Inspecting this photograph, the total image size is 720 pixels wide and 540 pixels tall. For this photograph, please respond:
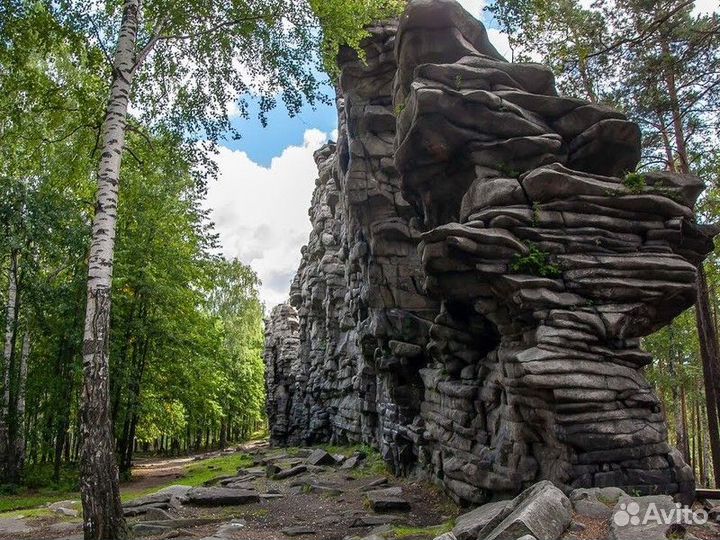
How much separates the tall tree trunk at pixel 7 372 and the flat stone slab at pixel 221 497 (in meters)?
11.1

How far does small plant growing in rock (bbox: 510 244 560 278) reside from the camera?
9500 mm

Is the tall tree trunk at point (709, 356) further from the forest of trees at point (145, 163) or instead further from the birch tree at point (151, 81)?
the birch tree at point (151, 81)

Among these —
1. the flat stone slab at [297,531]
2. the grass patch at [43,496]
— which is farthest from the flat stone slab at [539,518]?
the grass patch at [43,496]

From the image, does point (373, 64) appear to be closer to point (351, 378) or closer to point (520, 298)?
point (520, 298)

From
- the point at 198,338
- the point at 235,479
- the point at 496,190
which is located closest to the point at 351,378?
the point at 198,338

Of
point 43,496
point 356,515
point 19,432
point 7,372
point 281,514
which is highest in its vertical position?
point 7,372

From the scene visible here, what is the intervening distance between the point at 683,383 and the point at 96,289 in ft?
96.1

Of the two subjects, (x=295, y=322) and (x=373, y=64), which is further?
(x=295, y=322)

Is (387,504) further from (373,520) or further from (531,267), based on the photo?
(531,267)

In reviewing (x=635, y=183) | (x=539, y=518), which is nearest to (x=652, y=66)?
(x=635, y=183)

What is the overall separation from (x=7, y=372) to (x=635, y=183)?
2317cm

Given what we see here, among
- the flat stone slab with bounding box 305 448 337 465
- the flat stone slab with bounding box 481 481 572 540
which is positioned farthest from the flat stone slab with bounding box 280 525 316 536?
the flat stone slab with bounding box 305 448 337 465

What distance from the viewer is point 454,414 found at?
513 inches

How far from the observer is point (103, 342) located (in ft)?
28.3
